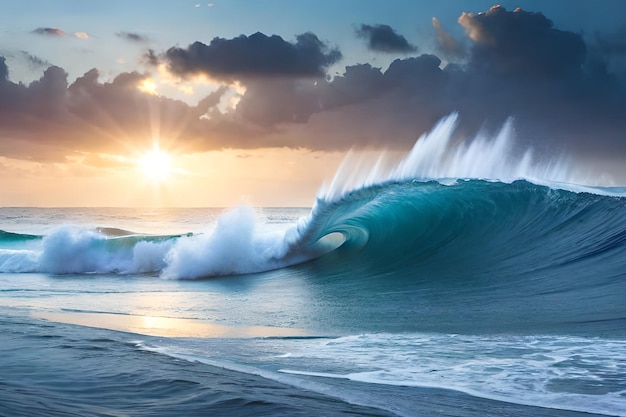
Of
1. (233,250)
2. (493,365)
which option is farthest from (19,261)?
(493,365)

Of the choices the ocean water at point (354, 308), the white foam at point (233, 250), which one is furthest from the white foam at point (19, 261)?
the white foam at point (233, 250)

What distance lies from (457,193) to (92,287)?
26.4ft

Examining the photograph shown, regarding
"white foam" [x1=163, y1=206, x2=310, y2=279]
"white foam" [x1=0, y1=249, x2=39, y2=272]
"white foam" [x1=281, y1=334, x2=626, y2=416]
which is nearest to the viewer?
"white foam" [x1=281, y1=334, x2=626, y2=416]

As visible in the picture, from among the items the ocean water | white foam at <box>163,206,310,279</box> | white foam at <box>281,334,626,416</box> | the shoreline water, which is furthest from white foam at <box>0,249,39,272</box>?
white foam at <box>281,334,626,416</box>

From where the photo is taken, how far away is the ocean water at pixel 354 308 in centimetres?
422

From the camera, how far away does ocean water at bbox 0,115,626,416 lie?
4.22 metres

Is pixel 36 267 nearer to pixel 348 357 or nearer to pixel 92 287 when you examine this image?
pixel 92 287

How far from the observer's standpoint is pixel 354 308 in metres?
8.88

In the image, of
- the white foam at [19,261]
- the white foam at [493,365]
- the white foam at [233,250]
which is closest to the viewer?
the white foam at [493,365]

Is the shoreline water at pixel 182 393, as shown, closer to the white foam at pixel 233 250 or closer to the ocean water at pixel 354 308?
the ocean water at pixel 354 308

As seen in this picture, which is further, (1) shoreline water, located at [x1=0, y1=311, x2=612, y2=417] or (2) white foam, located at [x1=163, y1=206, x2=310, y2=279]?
(2) white foam, located at [x1=163, y1=206, x2=310, y2=279]

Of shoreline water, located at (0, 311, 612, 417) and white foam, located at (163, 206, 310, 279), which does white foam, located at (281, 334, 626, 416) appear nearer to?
shoreline water, located at (0, 311, 612, 417)

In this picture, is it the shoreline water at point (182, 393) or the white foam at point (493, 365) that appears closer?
the shoreline water at point (182, 393)

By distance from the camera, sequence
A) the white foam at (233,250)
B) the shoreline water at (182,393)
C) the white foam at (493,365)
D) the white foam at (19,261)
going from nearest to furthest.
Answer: the shoreline water at (182,393), the white foam at (493,365), the white foam at (233,250), the white foam at (19,261)
